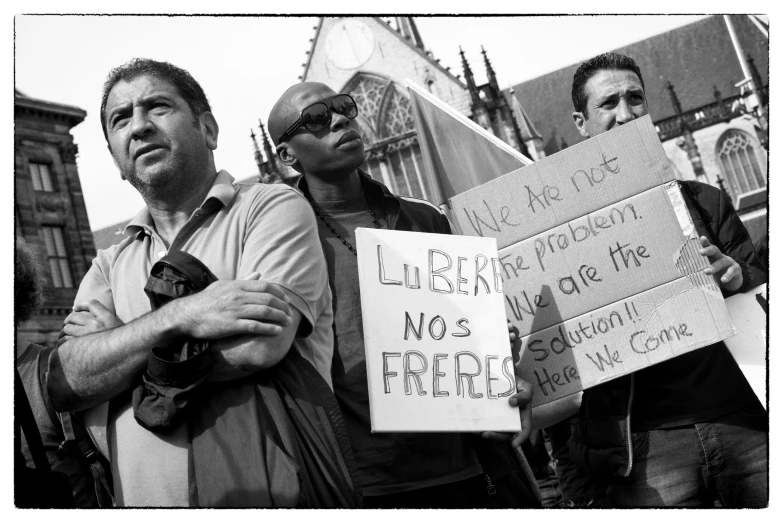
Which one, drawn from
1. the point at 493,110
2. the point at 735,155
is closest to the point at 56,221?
the point at 493,110

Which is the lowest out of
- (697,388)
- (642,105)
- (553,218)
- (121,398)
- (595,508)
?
(595,508)

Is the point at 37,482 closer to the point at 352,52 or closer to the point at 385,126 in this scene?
the point at 385,126

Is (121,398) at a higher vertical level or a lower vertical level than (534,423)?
higher

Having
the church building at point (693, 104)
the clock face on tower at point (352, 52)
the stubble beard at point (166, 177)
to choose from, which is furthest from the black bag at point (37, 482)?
the church building at point (693, 104)

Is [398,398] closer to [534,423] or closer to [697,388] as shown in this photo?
[534,423]

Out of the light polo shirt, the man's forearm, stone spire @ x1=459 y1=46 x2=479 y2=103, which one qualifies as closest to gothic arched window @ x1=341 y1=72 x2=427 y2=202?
stone spire @ x1=459 y1=46 x2=479 y2=103

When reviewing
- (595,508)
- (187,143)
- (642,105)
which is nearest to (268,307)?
(187,143)

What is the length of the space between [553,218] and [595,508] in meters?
1.04

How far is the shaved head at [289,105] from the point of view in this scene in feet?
12.0

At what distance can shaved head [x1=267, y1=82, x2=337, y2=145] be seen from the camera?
3.67 metres

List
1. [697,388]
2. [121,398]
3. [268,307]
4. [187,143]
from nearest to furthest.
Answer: [268,307], [121,398], [187,143], [697,388]

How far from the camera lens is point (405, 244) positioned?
133 inches

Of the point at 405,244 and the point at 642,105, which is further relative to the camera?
the point at 642,105


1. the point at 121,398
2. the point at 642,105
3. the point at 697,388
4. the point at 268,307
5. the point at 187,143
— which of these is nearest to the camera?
the point at 268,307
